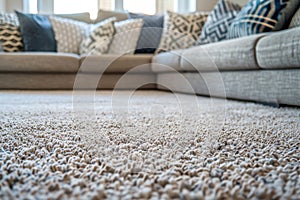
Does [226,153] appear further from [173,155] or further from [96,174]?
[96,174]

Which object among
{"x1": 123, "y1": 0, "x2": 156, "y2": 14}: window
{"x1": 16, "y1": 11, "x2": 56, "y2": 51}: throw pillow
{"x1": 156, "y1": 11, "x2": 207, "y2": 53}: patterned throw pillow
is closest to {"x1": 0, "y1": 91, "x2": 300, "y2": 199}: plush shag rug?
{"x1": 156, "y1": 11, "x2": 207, "y2": 53}: patterned throw pillow

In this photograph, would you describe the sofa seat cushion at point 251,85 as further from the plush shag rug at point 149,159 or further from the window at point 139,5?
the window at point 139,5

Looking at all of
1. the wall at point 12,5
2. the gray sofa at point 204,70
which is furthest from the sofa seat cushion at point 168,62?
the wall at point 12,5

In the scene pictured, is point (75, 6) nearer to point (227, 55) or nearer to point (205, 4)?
point (205, 4)

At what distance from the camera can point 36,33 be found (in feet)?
10.6

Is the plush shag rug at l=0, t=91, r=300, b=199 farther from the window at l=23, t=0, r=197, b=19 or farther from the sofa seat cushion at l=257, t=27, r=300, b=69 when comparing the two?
the window at l=23, t=0, r=197, b=19

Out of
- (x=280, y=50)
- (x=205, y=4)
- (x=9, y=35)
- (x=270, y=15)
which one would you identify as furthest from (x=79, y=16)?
(x=280, y=50)

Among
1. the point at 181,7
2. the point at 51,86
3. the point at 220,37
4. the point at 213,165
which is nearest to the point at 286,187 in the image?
the point at 213,165

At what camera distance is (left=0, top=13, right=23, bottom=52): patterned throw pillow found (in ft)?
10.4

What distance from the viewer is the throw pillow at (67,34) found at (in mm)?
3346

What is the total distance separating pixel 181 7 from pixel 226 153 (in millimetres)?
4033

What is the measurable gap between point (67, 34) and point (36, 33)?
0.32 meters

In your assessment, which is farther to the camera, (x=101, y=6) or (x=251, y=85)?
(x=101, y=6)

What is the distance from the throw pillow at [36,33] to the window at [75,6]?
3.43 feet
